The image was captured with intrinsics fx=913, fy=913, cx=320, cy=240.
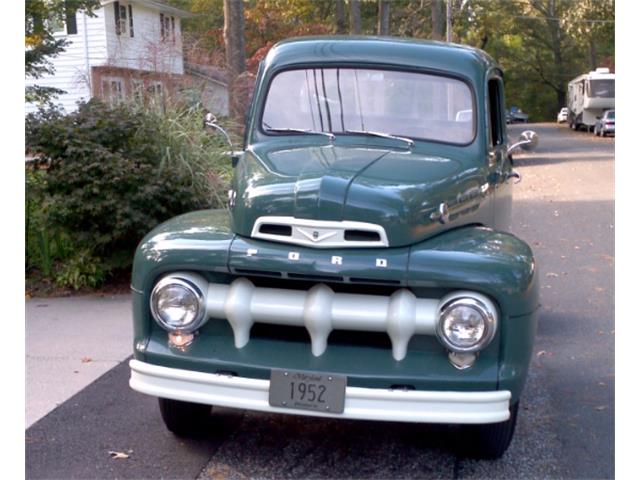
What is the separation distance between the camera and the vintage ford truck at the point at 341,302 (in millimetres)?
4254

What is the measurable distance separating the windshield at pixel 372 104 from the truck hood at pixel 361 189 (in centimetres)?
36

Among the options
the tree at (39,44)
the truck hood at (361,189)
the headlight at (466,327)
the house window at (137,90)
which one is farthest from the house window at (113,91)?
the headlight at (466,327)

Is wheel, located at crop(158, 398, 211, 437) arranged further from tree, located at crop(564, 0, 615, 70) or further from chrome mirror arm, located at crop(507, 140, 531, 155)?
tree, located at crop(564, 0, 615, 70)

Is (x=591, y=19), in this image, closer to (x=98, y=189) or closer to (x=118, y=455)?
(x=98, y=189)

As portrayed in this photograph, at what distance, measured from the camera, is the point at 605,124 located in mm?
42312

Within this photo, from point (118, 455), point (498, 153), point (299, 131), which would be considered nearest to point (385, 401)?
point (118, 455)

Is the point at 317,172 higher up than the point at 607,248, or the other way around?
the point at 317,172

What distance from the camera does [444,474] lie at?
480 centimetres

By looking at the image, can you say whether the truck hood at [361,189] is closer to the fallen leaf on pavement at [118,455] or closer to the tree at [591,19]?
the fallen leaf on pavement at [118,455]

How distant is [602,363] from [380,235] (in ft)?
10.1

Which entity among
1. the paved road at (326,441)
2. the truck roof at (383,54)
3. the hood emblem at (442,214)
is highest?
the truck roof at (383,54)

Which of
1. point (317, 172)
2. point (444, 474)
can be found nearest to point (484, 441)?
point (444, 474)
